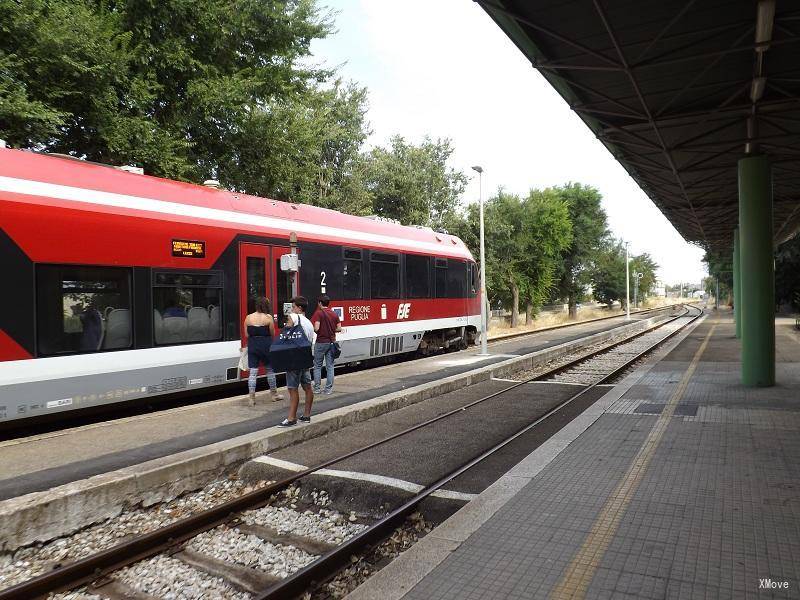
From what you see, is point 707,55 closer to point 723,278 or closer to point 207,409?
point 207,409

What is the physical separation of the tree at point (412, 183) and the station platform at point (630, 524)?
27.7 meters

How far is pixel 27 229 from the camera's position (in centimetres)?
679

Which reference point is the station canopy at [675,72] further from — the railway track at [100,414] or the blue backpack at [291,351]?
the railway track at [100,414]

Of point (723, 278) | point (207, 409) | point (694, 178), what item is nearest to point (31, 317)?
point (207, 409)

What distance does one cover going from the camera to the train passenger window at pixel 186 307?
27.2ft

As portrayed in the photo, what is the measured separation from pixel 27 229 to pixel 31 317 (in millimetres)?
1085

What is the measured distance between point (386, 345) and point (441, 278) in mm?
3564

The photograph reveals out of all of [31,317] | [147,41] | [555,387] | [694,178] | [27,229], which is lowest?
[555,387]

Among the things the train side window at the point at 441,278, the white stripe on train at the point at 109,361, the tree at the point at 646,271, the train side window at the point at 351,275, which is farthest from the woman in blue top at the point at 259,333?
the tree at the point at 646,271

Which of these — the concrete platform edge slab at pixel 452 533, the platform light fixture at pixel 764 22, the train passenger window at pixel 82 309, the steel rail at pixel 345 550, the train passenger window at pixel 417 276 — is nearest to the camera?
the concrete platform edge slab at pixel 452 533

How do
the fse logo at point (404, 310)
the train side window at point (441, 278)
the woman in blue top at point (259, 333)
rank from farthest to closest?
the train side window at point (441, 278) < the fse logo at point (404, 310) < the woman in blue top at point (259, 333)

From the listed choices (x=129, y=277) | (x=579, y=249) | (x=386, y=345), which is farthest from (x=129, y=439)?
(x=579, y=249)

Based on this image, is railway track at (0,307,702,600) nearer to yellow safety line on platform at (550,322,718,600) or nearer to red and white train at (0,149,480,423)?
yellow safety line on platform at (550,322,718,600)

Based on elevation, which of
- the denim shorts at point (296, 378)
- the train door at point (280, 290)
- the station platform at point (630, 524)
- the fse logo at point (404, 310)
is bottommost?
the station platform at point (630, 524)
